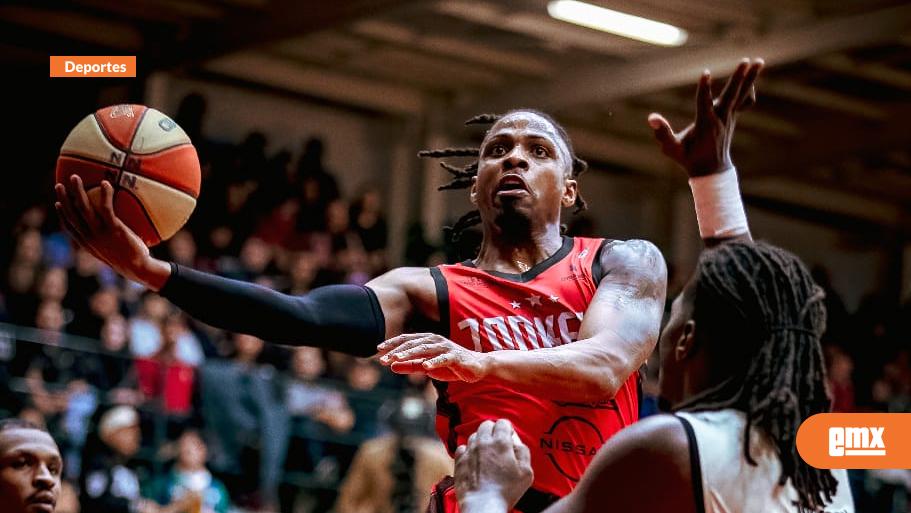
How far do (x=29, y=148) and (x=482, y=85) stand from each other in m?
5.52

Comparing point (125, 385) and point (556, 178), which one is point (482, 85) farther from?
point (556, 178)

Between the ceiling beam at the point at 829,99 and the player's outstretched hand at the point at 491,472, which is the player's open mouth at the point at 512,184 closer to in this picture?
the player's outstretched hand at the point at 491,472

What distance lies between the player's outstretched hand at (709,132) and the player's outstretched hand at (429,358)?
0.90 metres

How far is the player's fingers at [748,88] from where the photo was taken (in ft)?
14.0

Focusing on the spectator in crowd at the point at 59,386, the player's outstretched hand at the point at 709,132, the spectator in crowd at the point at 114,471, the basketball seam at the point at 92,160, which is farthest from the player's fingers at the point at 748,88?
the spectator in crowd at the point at 59,386

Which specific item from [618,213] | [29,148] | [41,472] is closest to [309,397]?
[29,148]

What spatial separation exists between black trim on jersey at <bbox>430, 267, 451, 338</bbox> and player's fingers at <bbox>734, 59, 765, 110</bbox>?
48.0 inches

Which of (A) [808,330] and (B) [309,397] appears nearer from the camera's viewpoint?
(A) [808,330]

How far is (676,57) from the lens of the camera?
15.1 meters

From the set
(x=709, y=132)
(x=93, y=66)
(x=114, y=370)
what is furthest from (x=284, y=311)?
(x=93, y=66)

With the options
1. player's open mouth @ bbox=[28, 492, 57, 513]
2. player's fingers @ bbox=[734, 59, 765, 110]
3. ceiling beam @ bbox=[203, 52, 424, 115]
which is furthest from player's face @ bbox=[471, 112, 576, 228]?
ceiling beam @ bbox=[203, 52, 424, 115]

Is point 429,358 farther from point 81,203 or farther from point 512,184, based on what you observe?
point 512,184

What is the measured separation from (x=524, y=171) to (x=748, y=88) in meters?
1.05

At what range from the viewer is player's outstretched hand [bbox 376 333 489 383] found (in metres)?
3.96
